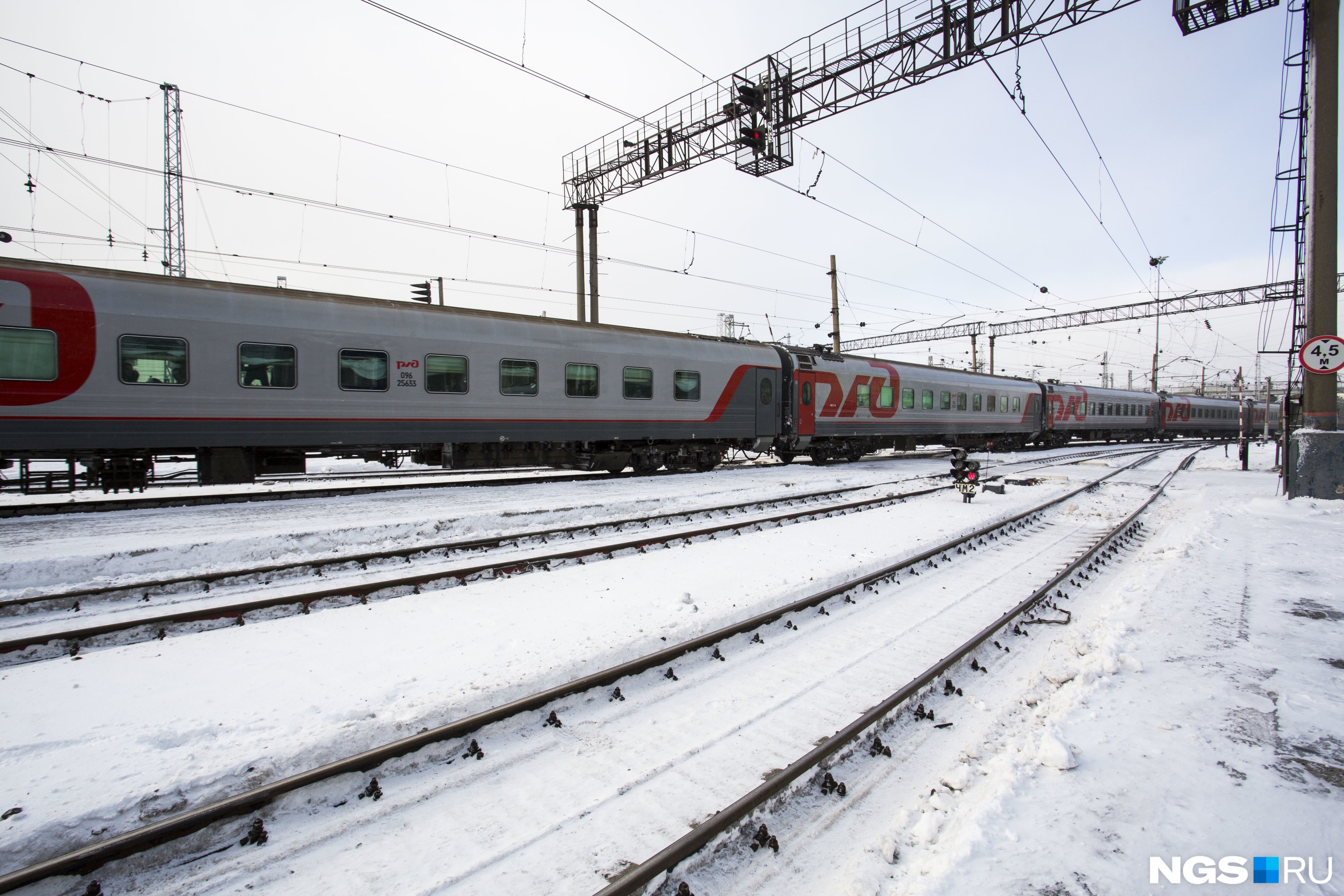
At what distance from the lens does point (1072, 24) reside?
11.3 m

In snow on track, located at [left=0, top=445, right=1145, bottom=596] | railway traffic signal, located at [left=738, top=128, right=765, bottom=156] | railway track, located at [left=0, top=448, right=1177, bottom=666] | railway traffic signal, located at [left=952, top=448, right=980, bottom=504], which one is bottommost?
railway track, located at [left=0, top=448, right=1177, bottom=666]

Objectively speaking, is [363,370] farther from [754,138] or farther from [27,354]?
[754,138]

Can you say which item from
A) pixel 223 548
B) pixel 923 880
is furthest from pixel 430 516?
pixel 923 880

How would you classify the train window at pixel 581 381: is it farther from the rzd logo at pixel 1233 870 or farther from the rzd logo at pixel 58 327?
the rzd logo at pixel 1233 870

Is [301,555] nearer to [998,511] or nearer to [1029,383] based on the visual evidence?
[998,511]

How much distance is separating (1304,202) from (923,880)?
1846 centimetres

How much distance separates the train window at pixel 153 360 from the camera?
904 centimetres

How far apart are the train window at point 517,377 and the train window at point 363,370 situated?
2.19 metres

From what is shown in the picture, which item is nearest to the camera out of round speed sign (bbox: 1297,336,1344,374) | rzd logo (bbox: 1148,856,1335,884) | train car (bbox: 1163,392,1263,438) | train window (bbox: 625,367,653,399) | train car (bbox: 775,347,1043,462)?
rzd logo (bbox: 1148,856,1335,884)

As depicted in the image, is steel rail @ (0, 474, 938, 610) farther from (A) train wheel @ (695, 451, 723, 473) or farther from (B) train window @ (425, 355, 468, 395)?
(A) train wheel @ (695, 451, 723, 473)

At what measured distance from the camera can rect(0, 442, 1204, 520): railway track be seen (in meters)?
9.28

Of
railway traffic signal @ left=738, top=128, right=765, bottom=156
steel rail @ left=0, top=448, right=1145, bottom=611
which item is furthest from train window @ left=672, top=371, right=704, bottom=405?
railway traffic signal @ left=738, top=128, right=765, bottom=156

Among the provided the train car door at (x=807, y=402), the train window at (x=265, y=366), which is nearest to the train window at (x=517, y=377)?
the train window at (x=265, y=366)

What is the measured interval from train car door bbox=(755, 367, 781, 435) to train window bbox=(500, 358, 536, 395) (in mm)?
6545
